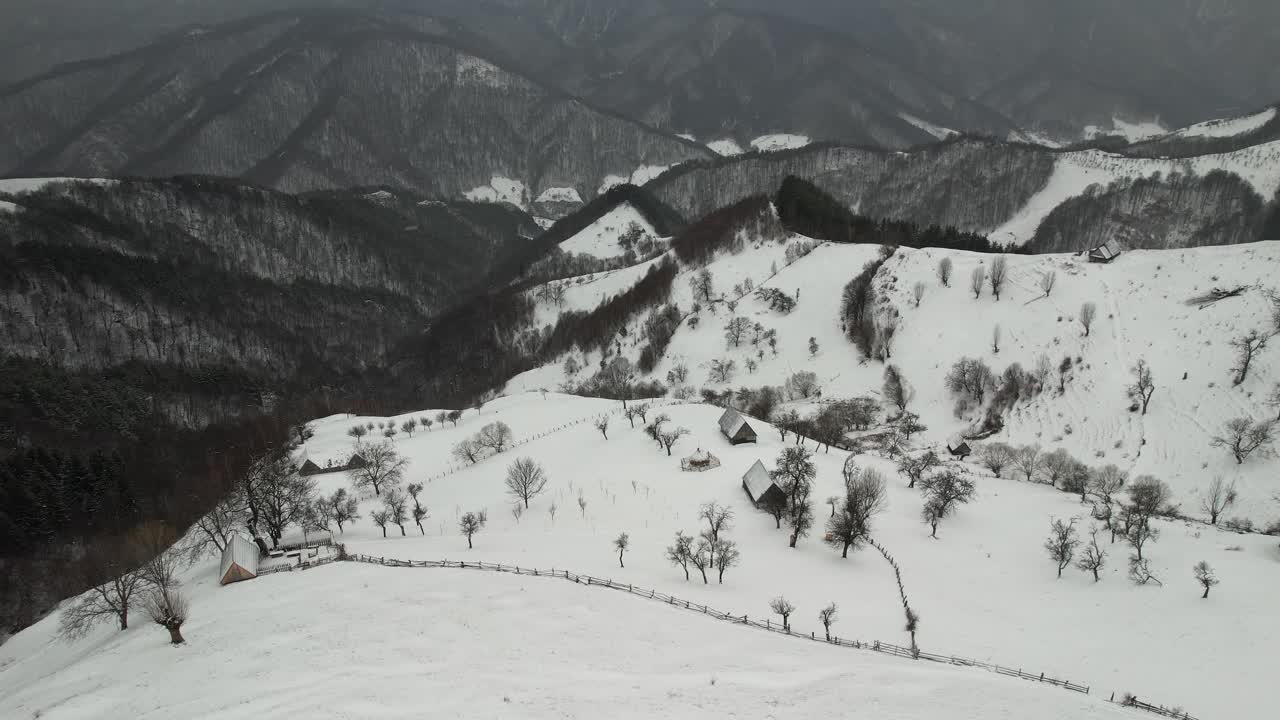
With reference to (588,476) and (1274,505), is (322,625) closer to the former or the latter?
(588,476)

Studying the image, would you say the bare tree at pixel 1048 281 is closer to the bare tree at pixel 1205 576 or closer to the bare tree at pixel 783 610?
the bare tree at pixel 1205 576

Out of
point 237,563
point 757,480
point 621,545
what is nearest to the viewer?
point 237,563

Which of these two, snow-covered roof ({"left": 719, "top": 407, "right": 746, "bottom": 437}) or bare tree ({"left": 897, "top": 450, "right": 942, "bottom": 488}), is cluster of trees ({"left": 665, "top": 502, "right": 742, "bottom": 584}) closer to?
snow-covered roof ({"left": 719, "top": 407, "right": 746, "bottom": 437})

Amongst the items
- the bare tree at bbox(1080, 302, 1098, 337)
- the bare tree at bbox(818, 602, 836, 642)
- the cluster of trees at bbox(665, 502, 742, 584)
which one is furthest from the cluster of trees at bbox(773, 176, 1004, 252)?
the bare tree at bbox(818, 602, 836, 642)

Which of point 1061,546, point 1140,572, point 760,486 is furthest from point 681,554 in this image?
point 1140,572

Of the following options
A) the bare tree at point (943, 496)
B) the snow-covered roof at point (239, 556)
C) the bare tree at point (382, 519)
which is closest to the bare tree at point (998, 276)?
the bare tree at point (943, 496)

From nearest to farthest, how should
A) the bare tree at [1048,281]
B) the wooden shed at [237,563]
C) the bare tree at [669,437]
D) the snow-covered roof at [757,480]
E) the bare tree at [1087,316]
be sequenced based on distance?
1. the wooden shed at [237,563]
2. the snow-covered roof at [757,480]
3. the bare tree at [669,437]
4. the bare tree at [1087,316]
5. the bare tree at [1048,281]

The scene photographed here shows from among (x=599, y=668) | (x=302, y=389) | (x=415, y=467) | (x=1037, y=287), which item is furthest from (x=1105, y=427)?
(x=302, y=389)

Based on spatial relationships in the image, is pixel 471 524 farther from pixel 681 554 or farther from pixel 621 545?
pixel 681 554
